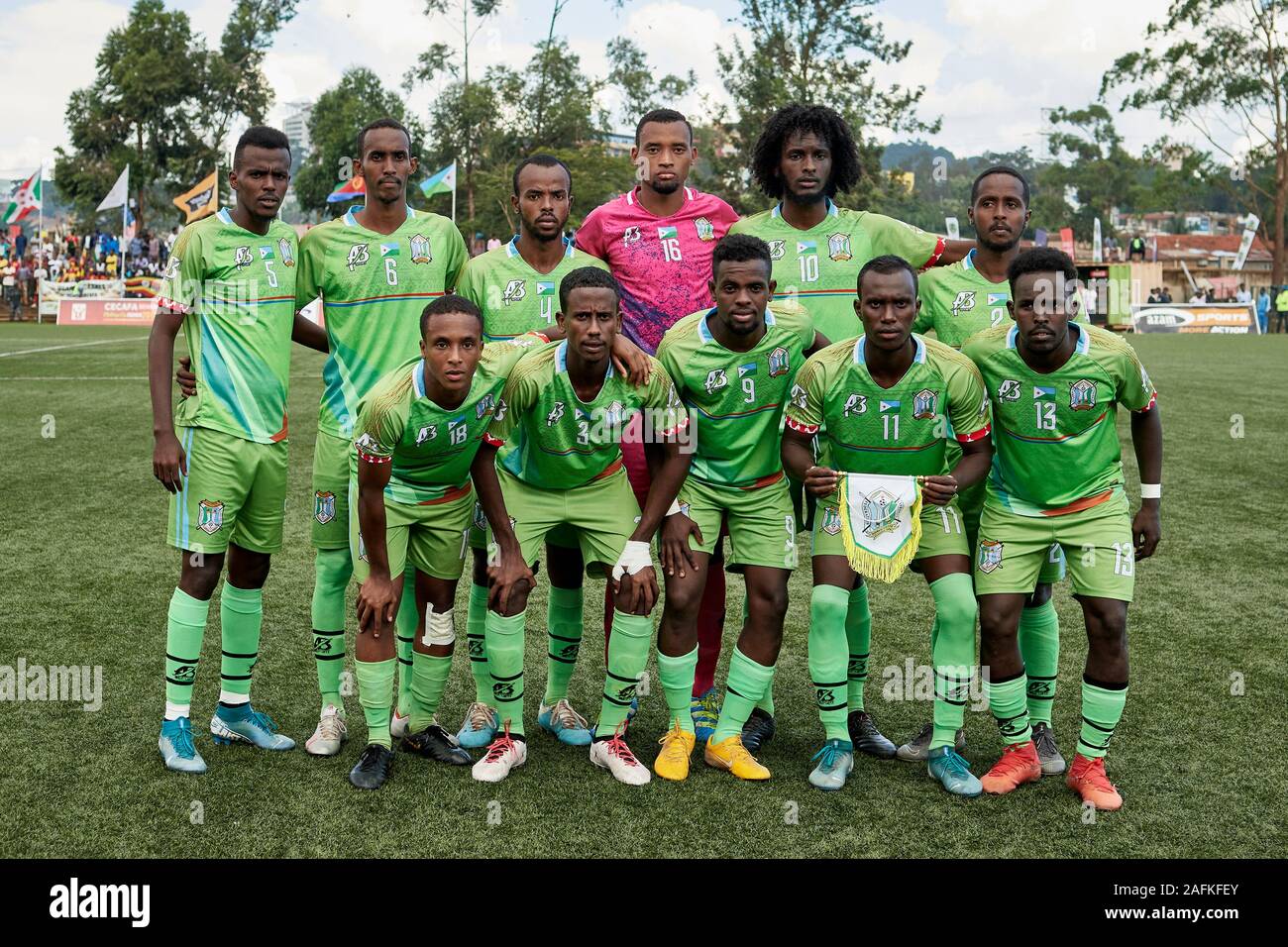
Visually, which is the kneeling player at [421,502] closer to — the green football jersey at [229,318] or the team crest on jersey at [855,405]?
the green football jersey at [229,318]

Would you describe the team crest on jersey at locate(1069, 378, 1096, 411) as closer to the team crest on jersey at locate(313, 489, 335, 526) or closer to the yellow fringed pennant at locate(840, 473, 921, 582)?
the yellow fringed pennant at locate(840, 473, 921, 582)

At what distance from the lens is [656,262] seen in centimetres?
538

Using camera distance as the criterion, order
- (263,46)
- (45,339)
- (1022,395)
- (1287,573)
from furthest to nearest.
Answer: (263,46) < (45,339) < (1287,573) < (1022,395)

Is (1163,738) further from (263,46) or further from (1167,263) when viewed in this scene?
(1167,263)

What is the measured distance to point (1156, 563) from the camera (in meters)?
8.10

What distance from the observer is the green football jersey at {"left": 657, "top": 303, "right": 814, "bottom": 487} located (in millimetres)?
4883

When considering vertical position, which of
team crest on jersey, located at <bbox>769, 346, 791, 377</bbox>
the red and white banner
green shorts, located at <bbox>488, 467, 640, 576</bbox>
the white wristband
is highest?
the red and white banner

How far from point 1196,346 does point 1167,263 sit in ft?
158

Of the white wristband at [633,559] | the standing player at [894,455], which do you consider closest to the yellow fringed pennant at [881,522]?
the standing player at [894,455]

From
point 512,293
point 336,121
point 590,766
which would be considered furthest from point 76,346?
point 336,121

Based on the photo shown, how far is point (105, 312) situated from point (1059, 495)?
112ft

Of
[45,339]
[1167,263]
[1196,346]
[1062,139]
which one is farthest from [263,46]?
[1167,263]

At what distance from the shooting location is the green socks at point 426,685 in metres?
4.94

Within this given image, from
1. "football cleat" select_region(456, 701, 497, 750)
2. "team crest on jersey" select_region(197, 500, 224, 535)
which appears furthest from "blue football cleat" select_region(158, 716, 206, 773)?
"football cleat" select_region(456, 701, 497, 750)
